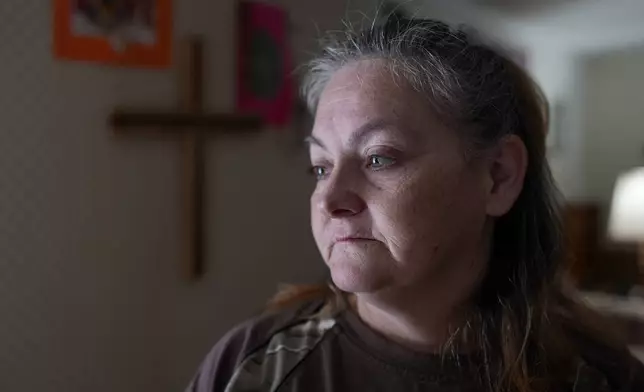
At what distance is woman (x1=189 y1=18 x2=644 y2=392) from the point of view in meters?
0.83

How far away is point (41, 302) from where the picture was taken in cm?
125

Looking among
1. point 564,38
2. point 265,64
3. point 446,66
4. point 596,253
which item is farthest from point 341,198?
point 596,253

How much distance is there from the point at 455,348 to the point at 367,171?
0.84ft

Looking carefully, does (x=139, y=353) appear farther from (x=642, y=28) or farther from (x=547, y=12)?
(x=642, y=28)

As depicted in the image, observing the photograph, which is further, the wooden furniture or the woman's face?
the wooden furniture

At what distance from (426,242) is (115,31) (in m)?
0.81

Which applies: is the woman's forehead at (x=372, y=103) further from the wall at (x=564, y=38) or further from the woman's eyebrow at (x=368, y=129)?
the wall at (x=564, y=38)

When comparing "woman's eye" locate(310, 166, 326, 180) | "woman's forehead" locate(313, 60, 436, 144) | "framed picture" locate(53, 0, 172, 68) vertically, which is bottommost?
"woman's eye" locate(310, 166, 326, 180)

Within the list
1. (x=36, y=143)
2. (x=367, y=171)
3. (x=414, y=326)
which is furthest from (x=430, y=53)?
(x=36, y=143)

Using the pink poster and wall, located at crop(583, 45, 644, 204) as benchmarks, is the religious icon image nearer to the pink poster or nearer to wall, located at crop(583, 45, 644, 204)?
the pink poster

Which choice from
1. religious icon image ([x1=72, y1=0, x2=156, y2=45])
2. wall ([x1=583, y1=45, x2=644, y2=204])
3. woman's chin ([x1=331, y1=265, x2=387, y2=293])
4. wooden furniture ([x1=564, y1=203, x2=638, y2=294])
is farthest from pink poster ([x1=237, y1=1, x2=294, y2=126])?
wall ([x1=583, y1=45, x2=644, y2=204])

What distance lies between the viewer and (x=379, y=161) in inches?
32.9

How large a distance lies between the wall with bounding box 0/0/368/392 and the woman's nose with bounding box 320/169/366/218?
655mm

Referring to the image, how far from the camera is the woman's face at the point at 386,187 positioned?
2.69ft
